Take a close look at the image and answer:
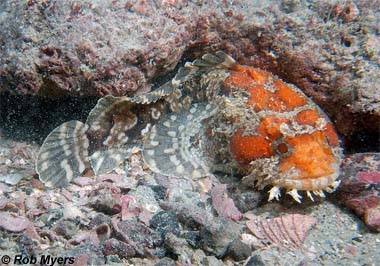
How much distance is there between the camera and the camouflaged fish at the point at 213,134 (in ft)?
13.3

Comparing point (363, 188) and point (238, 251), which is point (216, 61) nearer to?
point (363, 188)

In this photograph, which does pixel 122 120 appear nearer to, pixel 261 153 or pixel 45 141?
pixel 45 141

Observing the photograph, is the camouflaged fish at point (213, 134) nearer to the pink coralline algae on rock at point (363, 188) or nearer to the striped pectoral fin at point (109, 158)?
the striped pectoral fin at point (109, 158)

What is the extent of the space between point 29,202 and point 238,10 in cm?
336

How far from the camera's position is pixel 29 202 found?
12.3ft

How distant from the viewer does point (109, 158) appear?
4.80 metres

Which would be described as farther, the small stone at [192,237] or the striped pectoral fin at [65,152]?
the striped pectoral fin at [65,152]

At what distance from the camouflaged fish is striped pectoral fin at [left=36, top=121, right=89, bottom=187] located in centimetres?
1

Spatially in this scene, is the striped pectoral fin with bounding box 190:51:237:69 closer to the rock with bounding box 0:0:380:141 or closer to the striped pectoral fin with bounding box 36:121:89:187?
the rock with bounding box 0:0:380:141

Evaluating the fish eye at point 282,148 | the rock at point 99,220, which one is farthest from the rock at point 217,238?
the fish eye at point 282,148

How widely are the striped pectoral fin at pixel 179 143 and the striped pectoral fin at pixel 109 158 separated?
24 cm

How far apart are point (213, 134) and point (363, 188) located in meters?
1.88

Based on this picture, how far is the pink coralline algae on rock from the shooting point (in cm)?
388

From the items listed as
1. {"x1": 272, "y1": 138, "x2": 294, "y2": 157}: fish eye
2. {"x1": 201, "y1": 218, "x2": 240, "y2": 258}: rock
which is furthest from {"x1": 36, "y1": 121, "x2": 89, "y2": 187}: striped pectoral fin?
{"x1": 272, "y1": 138, "x2": 294, "y2": 157}: fish eye
